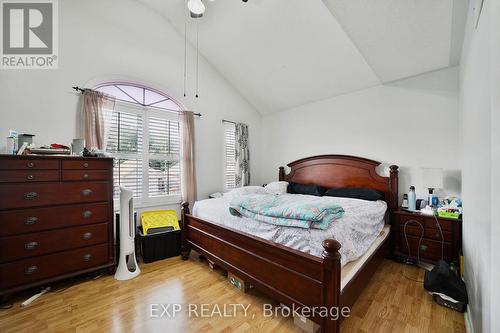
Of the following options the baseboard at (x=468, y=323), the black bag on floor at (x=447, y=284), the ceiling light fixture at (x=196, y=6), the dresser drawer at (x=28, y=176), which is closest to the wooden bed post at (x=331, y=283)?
the baseboard at (x=468, y=323)

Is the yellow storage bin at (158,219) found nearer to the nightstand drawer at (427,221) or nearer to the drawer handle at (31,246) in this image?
the drawer handle at (31,246)

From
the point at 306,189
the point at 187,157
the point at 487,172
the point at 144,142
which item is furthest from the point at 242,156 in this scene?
the point at 487,172

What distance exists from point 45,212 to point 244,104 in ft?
11.8

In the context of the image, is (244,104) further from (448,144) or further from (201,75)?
(448,144)

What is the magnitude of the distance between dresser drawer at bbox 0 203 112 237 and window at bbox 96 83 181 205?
2.25ft

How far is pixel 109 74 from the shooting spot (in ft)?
9.12

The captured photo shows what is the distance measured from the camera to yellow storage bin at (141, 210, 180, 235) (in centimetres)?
287

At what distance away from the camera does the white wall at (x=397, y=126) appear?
262 cm

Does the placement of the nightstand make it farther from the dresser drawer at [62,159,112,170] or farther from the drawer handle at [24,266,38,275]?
the drawer handle at [24,266,38,275]

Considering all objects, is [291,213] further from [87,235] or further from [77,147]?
[77,147]

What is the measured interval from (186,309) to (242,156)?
291 centimetres

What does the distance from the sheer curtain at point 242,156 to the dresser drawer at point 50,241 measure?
7.97 feet

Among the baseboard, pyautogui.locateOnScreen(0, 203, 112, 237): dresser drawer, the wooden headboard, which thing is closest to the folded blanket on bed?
the baseboard

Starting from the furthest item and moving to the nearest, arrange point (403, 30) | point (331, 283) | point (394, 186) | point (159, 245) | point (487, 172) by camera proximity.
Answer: point (394, 186) → point (159, 245) → point (403, 30) → point (331, 283) → point (487, 172)
